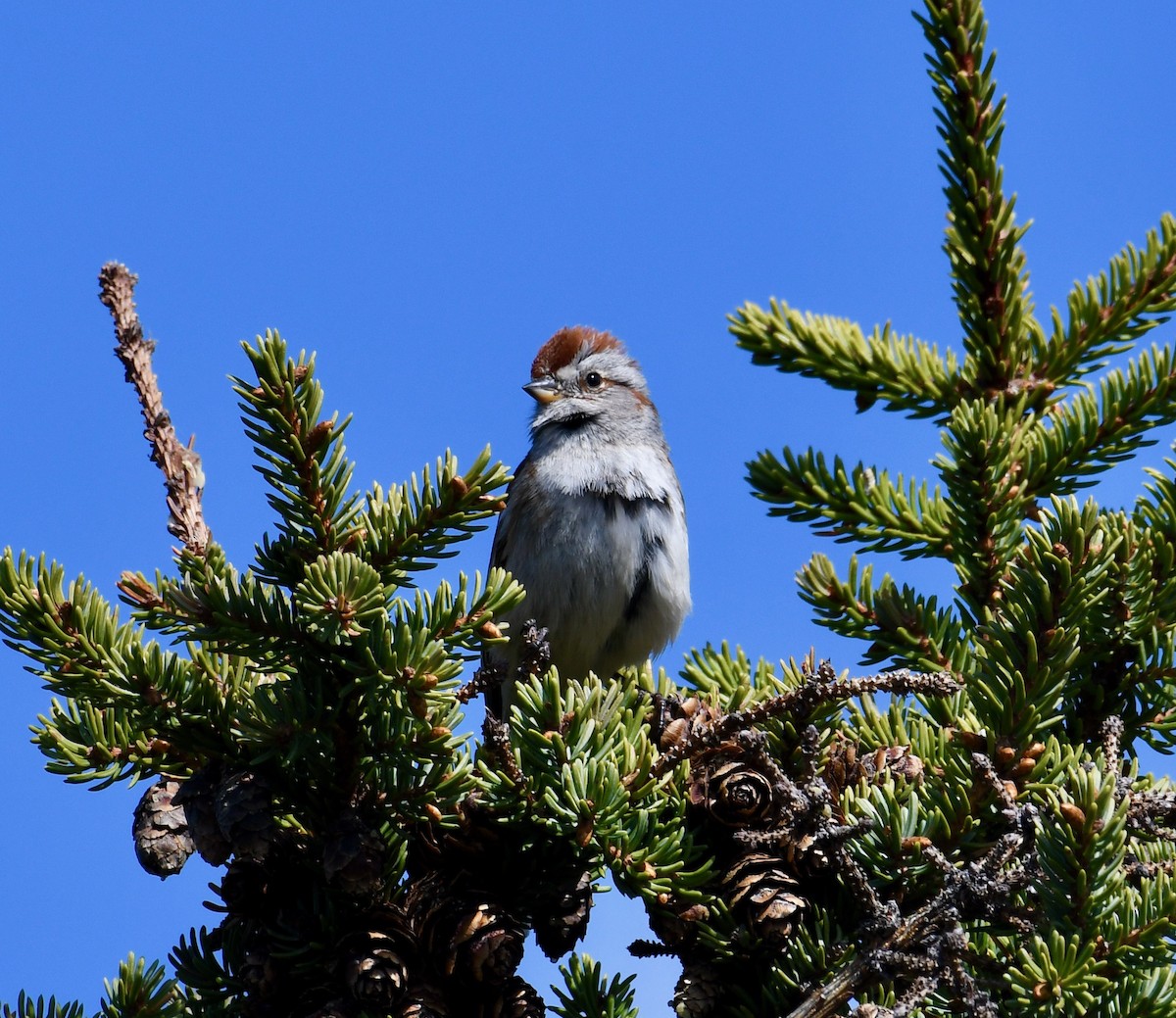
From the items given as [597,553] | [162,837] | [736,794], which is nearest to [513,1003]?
[736,794]

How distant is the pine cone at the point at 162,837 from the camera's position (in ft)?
9.05

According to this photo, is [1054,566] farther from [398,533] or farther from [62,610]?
[62,610]

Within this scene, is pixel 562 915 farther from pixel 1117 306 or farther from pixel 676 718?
pixel 1117 306

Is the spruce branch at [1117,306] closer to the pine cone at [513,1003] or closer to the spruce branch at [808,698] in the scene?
the spruce branch at [808,698]

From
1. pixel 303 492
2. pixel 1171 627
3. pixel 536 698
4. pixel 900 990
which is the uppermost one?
pixel 303 492

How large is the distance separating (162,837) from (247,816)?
698 millimetres

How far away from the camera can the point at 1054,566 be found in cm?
220

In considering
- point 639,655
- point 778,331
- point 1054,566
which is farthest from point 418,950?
point 639,655

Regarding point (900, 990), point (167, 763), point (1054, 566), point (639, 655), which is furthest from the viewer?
point (639, 655)

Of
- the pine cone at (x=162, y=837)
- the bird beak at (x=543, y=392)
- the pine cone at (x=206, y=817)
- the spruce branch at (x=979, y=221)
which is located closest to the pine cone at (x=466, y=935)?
the pine cone at (x=206, y=817)

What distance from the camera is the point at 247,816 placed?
86.6 inches

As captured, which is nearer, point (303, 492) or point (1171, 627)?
point (303, 492)

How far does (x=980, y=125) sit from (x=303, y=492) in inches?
74.1

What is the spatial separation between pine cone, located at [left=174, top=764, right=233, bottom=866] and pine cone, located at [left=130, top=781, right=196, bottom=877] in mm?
478
